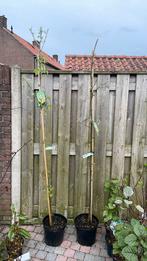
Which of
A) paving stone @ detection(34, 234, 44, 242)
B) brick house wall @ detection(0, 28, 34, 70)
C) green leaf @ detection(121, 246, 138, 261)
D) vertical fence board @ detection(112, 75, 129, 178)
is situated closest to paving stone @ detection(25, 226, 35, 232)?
paving stone @ detection(34, 234, 44, 242)

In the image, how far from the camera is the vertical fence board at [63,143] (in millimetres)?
2602

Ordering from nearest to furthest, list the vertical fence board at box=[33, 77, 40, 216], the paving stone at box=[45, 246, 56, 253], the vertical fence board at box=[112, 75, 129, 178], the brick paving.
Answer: the brick paving < the paving stone at box=[45, 246, 56, 253] < the vertical fence board at box=[112, 75, 129, 178] < the vertical fence board at box=[33, 77, 40, 216]

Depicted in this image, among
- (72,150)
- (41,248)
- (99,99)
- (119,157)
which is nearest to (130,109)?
(99,99)

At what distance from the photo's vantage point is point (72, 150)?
9.05 ft

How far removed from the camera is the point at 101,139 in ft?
8.89

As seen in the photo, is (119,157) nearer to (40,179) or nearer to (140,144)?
(140,144)

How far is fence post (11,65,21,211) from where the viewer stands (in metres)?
2.59

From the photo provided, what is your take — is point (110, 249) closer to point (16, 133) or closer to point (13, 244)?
point (13, 244)

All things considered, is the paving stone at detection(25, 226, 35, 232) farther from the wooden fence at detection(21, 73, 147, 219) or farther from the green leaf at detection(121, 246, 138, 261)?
the green leaf at detection(121, 246, 138, 261)

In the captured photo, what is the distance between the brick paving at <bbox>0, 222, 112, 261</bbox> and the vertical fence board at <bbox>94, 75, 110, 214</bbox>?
444mm

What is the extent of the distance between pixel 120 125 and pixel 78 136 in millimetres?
514

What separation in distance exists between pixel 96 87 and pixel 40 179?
1.31 m

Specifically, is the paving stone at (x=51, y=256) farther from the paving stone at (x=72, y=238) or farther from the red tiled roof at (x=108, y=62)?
the red tiled roof at (x=108, y=62)

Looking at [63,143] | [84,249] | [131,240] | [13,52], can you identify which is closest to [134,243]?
[131,240]
